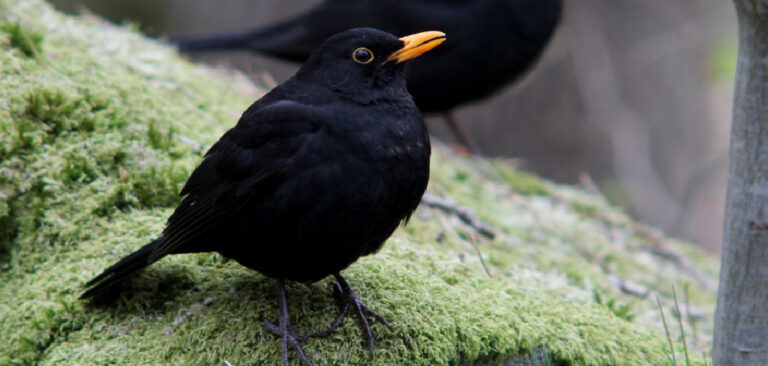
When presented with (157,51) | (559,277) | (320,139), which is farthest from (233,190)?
(157,51)

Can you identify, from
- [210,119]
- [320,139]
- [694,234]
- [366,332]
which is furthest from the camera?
[694,234]

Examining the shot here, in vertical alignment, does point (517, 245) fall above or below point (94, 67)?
above

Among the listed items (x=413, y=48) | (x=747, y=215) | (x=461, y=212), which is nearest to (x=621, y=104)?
(x=461, y=212)

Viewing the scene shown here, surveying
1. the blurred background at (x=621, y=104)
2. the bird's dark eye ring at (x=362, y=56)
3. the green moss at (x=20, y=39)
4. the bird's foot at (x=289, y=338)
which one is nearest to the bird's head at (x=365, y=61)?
the bird's dark eye ring at (x=362, y=56)

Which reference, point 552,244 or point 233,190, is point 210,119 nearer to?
point 233,190

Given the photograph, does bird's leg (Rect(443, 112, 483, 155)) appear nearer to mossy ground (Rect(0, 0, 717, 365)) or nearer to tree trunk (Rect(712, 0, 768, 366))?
mossy ground (Rect(0, 0, 717, 365))

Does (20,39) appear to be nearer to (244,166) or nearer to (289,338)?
(244,166)
